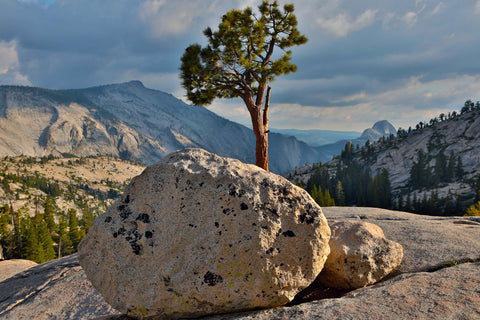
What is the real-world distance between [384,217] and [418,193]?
522 ft

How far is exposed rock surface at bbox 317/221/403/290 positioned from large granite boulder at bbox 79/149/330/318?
2.11m

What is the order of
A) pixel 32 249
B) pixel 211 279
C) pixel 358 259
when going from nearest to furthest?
1. pixel 211 279
2. pixel 358 259
3. pixel 32 249

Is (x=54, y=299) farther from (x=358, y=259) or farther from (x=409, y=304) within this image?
(x=409, y=304)

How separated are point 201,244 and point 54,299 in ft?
32.0

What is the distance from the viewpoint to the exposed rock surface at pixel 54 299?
32.8 feet

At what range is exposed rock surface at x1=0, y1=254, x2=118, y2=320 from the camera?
9.98m

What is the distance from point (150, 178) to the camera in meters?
6.73

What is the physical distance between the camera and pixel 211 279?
19.1 feet

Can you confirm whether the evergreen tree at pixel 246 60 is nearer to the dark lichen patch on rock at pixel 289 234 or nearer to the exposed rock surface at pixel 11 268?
the dark lichen patch on rock at pixel 289 234

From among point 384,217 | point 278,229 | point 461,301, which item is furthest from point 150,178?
point 384,217

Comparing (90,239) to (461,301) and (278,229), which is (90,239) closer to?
(278,229)

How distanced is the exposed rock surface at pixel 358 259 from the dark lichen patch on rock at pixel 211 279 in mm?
4295

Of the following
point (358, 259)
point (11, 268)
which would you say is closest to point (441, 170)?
point (358, 259)

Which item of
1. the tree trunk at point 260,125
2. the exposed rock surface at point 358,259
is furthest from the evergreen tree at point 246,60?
the exposed rock surface at point 358,259
